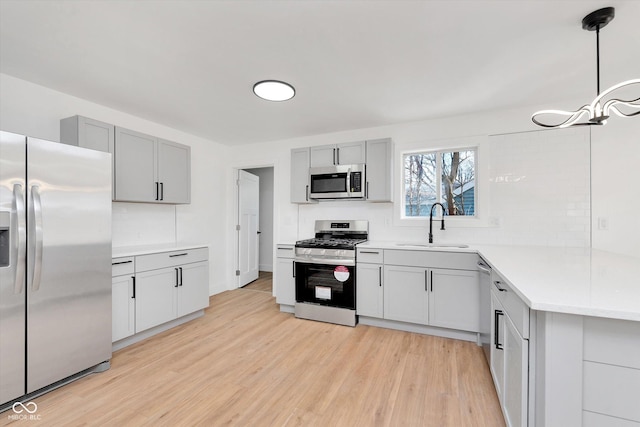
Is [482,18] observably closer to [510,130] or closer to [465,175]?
[510,130]

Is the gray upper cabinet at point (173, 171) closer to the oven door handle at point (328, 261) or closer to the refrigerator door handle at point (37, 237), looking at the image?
the refrigerator door handle at point (37, 237)

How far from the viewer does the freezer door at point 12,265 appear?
1.74 m

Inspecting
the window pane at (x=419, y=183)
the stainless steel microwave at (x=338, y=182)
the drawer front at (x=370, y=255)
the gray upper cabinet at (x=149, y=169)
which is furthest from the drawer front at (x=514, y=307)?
the gray upper cabinet at (x=149, y=169)

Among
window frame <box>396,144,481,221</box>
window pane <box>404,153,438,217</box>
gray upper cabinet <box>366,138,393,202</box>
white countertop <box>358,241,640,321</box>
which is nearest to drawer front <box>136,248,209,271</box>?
gray upper cabinet <box>366,138,393,202</box>

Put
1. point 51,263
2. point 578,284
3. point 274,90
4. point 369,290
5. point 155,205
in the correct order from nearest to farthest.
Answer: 1. point 578,284
2. point 51,263
3. point 274,90
4. point 369,290
5. point 155,205

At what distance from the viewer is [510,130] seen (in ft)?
10.0

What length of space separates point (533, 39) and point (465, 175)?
171 centimetres

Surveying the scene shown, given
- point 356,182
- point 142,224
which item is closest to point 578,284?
point 356,182

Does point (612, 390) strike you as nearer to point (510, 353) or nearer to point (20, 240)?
point (510, 353)

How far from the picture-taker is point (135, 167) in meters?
3.02

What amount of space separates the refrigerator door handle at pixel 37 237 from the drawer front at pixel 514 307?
9.27 ft

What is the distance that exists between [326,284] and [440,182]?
1.87 metres

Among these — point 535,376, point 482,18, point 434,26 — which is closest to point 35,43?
point 434,26

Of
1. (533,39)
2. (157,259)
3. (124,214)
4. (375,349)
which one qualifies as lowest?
(375,349)
